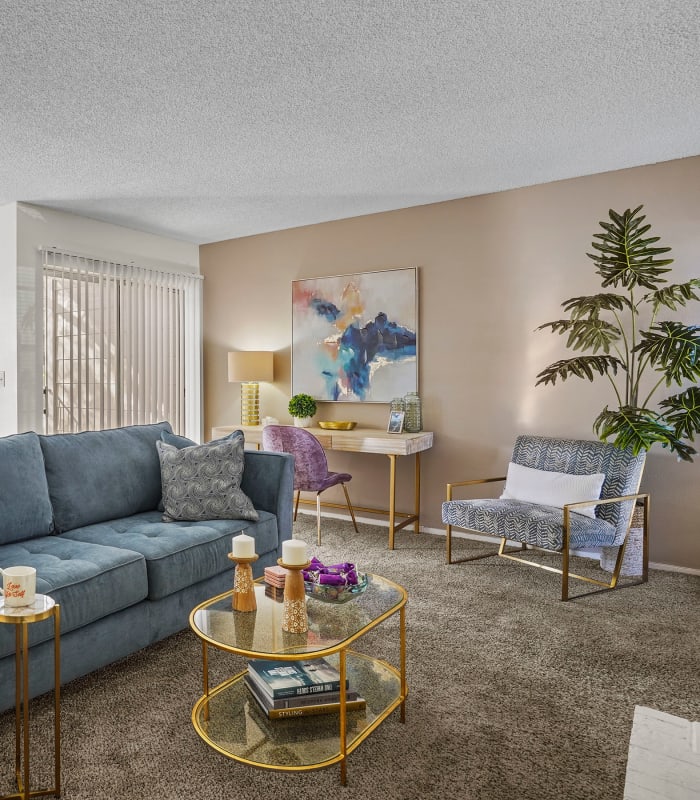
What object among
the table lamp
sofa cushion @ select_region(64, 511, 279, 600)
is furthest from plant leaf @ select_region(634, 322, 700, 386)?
the table lamp

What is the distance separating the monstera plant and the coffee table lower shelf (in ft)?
6.69

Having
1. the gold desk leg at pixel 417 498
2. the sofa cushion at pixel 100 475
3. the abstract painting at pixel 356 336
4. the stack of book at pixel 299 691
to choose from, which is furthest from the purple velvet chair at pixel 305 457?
the stack of book at pixel 299 691

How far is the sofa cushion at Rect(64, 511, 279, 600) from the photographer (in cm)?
254

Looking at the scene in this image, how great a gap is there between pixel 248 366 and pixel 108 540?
107 inches

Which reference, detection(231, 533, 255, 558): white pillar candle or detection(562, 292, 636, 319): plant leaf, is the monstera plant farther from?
detection(231, 533, 255, 558): white pillar candle

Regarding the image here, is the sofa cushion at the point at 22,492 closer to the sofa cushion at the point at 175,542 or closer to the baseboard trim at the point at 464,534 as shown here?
the sofa cushion at the point at 175,542

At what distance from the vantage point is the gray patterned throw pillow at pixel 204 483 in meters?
3.04

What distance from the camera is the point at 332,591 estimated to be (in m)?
2.11

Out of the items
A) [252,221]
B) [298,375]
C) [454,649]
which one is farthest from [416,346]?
[454,649]

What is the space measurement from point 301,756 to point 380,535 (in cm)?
283

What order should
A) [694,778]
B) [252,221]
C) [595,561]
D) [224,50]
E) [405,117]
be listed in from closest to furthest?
[694,778]
[224,50]
[405,117]
[595,561]
[252,221]

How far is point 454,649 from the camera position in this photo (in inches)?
103

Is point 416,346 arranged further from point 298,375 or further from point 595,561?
point 595,561

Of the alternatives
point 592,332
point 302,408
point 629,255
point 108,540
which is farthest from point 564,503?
point 108,540
